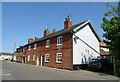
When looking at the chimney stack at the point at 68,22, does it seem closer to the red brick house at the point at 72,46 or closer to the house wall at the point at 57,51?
the red brick house at the point at 72,46

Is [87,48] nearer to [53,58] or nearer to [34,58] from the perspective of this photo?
[53,58]

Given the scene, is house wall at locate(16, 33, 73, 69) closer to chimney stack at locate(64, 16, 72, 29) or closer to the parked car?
chimney stack at locate(64, 16, 72, 29)

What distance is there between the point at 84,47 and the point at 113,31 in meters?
11.8

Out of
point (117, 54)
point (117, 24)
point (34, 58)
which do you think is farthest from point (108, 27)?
point (34, 58)

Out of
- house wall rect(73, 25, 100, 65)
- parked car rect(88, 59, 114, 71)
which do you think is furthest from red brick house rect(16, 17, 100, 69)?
parked car rect(88, 59, 114, 71)

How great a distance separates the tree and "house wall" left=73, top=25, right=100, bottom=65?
9.27 meters

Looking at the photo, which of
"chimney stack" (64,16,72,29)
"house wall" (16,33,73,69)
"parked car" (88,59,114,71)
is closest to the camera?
"parked car" (88,59,114,71)

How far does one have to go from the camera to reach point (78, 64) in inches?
1179

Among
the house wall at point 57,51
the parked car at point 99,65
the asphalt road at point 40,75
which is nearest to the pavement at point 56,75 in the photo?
the asphalt road at point 40,75

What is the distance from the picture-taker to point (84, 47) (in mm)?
31578

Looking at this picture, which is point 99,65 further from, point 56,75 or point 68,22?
point 68,22

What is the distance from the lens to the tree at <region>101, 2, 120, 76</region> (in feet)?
65.1

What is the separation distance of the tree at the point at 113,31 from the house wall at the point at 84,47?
30.4ft

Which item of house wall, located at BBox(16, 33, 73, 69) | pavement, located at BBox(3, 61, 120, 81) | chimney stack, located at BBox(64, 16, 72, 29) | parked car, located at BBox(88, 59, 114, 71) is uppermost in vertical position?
chimney stack, located at BBox(64, 16, 72, 29)
